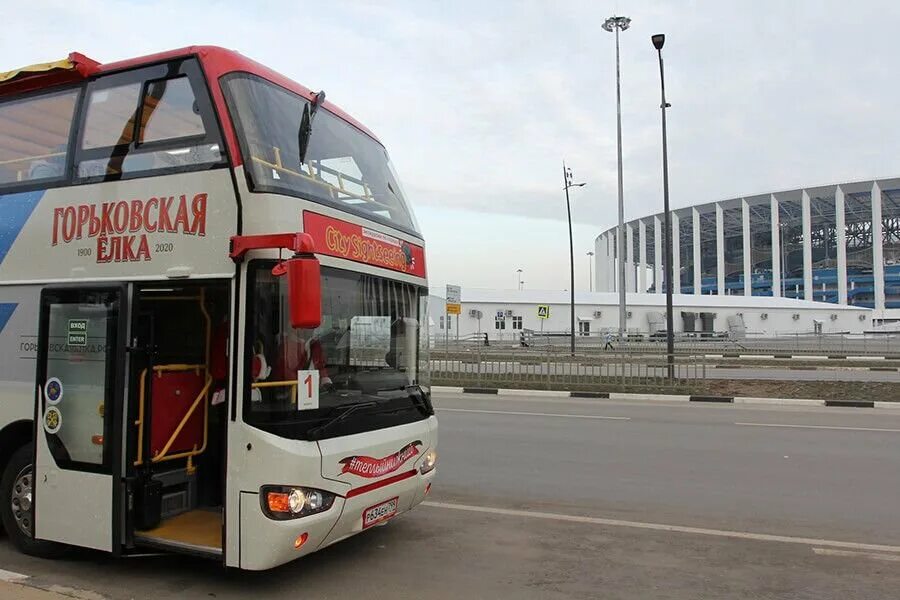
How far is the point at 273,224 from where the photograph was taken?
4184 mm

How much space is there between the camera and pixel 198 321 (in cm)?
501

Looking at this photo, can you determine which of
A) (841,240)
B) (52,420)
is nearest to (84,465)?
(52,420)

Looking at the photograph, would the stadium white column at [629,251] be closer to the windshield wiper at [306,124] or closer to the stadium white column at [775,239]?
the stadium white column at [775,239]

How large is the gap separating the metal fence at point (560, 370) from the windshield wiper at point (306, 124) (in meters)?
14.2

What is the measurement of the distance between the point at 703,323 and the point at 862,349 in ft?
76.5

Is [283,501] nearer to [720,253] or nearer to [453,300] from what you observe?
[453,300]

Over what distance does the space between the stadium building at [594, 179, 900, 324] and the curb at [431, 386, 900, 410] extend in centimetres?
5466

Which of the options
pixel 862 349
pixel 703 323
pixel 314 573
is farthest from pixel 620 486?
pixel 703 323

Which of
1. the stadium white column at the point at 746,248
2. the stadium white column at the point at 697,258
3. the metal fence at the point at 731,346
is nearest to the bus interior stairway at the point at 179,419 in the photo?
the metal fence at the point at 731,346

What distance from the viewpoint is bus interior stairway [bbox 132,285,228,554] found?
4.50 metres

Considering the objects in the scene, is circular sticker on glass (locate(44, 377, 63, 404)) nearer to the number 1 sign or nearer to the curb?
the number 1 sign

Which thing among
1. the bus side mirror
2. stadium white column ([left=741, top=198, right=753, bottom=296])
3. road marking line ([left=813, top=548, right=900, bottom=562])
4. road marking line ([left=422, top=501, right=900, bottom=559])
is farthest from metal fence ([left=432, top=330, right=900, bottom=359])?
stadium white column ([left=741, top=198, right=753, bottom=296])

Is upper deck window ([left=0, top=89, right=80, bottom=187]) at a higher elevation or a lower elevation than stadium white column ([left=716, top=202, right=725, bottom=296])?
lower

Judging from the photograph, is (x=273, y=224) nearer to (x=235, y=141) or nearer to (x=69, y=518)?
(x=235, y=141)
